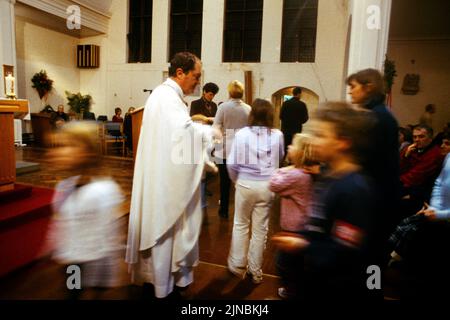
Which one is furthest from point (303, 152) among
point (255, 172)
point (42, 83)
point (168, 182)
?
point (42, 83)

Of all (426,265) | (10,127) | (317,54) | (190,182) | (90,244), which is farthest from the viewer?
(317,54)

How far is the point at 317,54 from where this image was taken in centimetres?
1042

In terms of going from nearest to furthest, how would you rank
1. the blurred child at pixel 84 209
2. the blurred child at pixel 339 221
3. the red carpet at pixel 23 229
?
the blurred child at pixel 339 221 < the blurred child at pixel 84 209 < the red carpet at pixel 23 229

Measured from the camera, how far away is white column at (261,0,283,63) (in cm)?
1080

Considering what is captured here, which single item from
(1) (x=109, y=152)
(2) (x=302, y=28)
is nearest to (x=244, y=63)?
(2) (x=302, y=28)

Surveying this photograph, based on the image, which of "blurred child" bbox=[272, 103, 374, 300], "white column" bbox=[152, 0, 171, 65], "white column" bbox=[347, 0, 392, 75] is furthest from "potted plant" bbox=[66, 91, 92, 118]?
"blurred child" bbox=[272, 103, 374, 300]

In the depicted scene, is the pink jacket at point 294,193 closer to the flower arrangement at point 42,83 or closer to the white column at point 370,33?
the white column at point 370,33

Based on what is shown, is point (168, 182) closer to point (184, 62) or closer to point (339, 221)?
point (184, 62)

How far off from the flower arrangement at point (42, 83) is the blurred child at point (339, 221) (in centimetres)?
1229

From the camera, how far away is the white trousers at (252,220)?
2535mm

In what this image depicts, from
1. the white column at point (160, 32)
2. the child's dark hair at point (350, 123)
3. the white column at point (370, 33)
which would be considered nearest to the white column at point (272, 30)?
the white column at point (160, 32)

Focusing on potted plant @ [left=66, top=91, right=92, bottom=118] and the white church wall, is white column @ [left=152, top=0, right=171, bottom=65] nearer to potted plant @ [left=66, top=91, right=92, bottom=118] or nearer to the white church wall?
potted plant @ [left=66, top=91, right=92, bottom=118]
